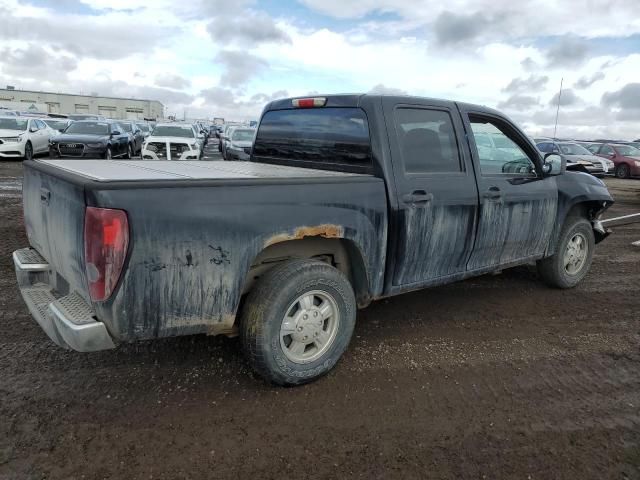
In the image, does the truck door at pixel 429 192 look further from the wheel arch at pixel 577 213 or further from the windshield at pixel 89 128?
the windshield at pixel 89 128

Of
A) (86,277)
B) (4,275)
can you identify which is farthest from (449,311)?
(4,275)

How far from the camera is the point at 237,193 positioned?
2.81m

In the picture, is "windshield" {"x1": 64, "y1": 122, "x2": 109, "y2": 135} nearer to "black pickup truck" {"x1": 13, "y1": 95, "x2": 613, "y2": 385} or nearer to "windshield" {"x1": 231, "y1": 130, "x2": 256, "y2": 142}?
"windshield" {"x1": 231, "y1": 130, "x2": 256, "y2": 142}

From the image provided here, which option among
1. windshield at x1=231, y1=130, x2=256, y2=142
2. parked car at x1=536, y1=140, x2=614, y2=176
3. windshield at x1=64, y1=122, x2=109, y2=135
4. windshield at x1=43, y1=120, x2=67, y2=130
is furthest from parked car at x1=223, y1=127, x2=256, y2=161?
parked car at x1=536, y1=140, x2=614, y2=176

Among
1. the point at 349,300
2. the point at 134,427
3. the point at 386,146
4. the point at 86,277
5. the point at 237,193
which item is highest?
the point at 386,146

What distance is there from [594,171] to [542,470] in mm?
22438

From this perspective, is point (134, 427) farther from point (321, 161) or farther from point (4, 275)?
point (4, 275)

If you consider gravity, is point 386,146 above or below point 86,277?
above

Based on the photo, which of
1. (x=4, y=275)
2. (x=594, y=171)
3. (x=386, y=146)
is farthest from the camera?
(x=594, y=171)

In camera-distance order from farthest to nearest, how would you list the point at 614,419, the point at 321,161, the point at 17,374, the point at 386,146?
the point at 321,161 → the point at 386,146 → the point at 17,374 → the point at 614,419

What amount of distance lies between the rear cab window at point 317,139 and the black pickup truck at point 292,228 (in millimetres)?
15

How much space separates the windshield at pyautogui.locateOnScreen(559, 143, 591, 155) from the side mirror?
1970 centimetres

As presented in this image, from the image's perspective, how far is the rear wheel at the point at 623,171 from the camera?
77.3ft

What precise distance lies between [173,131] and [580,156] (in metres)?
17.3
